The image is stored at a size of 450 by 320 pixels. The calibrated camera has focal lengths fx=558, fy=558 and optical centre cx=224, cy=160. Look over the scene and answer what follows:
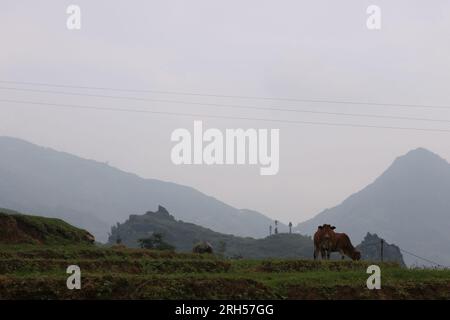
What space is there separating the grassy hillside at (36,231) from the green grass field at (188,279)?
186 inches

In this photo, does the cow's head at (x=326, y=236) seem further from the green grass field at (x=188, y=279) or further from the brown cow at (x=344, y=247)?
the green grass field at (x=188, y=279)

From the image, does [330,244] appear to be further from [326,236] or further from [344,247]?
[344,247]

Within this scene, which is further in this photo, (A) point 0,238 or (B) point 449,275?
(A) point 0,238

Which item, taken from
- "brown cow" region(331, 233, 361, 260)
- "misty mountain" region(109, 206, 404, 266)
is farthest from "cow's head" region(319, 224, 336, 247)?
"misty mountain" region(109, 206, 404, 266)

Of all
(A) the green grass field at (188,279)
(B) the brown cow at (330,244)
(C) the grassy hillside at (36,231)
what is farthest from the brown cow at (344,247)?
(C) the grassy hillside at (36,231)

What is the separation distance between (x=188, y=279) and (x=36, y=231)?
64.8 ft

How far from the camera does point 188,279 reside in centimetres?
2062

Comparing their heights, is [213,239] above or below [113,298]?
below
